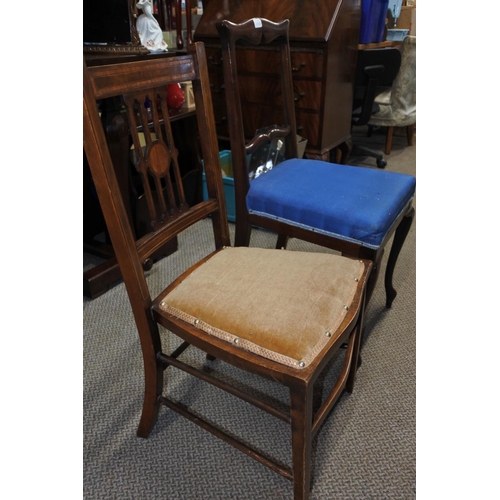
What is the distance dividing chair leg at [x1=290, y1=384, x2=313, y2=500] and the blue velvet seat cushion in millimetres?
541

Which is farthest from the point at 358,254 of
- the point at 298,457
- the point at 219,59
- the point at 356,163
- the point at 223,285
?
the point at 356,163

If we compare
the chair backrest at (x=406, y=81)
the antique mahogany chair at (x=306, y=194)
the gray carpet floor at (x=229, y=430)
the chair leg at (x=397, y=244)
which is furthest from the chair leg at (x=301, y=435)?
the chair backrest at (x=406, y=81)

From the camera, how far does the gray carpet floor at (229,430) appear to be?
1062 millimetres

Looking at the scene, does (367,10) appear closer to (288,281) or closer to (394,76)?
(394,76)

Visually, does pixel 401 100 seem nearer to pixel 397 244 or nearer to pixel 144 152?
pixel 397 244

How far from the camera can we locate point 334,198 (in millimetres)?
1279

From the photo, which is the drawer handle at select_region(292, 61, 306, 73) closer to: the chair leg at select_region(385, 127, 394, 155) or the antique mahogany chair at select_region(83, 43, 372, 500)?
the antique mahogany chair at select_region(83, 43, 372, 500)

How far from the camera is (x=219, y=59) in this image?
2299 mm

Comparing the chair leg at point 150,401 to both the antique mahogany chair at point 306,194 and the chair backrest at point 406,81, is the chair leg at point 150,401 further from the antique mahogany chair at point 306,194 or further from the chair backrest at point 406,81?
the chair backrest at point 406,81

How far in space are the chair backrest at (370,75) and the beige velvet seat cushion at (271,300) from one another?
6.39 ft

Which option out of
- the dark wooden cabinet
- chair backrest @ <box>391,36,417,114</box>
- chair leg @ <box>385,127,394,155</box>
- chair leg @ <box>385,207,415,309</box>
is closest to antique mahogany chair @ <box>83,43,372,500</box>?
chair leg @ <box>385,207,415,309</box>

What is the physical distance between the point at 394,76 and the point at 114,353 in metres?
2.53

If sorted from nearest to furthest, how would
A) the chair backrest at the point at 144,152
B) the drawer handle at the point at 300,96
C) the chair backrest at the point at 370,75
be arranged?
the chair backrest at the point at 144,152 < the drawer handle at the point at 300,96 < the chair backrest at the point at 370,75

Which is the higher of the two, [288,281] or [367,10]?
[367,10]
